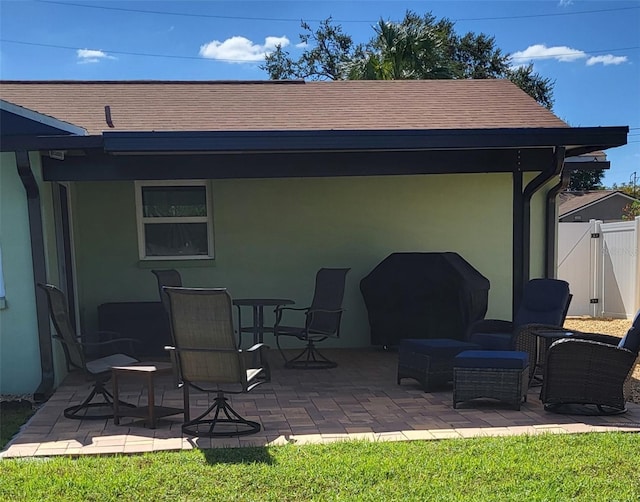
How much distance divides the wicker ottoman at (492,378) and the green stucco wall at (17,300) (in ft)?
14.6

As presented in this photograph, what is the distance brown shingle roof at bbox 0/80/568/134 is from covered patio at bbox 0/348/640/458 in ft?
11.7

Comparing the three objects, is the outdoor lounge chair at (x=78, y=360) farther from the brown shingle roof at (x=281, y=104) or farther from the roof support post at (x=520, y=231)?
the roof support post at (x=520, y=231)

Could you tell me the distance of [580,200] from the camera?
29.1 metres

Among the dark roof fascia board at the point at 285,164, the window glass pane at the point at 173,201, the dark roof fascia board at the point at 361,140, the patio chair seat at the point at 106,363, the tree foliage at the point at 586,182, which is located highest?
the tree foliage at the point at 586,182

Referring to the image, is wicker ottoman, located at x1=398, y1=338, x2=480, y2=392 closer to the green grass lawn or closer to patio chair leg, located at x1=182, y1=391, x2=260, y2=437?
the green grass lawn

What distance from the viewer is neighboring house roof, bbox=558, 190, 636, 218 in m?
28.4

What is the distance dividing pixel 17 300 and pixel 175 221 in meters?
2.97

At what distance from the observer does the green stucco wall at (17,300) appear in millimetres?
5973

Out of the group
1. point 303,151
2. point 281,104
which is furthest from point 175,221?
point 303,151

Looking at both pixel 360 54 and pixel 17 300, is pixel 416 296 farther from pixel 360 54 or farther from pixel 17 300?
pixel 360 54

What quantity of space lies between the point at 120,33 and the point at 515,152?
55.0 ft

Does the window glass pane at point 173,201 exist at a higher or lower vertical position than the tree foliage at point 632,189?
lower

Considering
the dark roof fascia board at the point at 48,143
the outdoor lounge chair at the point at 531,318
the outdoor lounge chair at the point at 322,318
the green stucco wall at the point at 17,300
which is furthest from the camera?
the outdoor lounge chair at the point at 322,318

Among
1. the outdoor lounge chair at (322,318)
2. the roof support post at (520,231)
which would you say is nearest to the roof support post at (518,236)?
the roof support post at (520,231)
